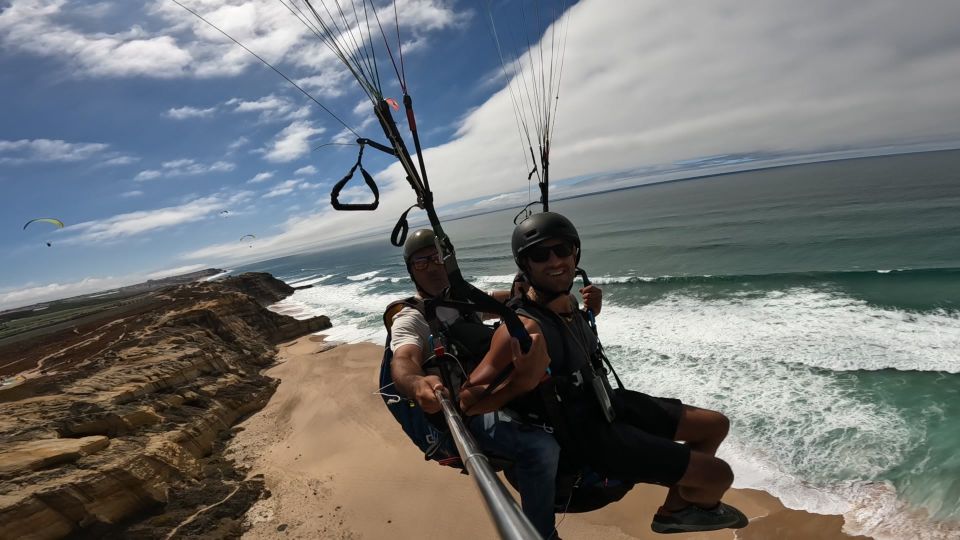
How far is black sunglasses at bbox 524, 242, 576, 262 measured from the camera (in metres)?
2.74

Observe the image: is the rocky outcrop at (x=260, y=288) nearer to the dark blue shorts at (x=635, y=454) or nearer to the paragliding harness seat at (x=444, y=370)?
the paragliding harness seat at (x=444, y=370)

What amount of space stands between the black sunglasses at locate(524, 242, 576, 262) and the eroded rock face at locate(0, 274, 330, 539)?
25.3 ft

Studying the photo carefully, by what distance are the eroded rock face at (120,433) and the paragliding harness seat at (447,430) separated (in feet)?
20.9

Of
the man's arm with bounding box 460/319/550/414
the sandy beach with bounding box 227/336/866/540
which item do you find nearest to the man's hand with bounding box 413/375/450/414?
the man's arm with bounding box 460/319/550/414

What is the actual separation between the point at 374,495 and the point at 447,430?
695cm

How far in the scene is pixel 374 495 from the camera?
821 centimetres

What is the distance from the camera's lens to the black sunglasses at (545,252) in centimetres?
274

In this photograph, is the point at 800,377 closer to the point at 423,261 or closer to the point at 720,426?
the point at 720,426

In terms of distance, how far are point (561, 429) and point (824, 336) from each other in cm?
1529

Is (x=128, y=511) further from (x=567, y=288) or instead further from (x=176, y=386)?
(x=567, y=288)

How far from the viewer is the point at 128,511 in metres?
6.55

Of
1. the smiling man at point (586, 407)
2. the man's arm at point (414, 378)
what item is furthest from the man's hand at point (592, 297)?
the man's arm at point (414, 378)

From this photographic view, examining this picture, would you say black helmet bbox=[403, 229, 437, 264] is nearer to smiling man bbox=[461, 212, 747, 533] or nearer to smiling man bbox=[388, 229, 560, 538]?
smiling man bbox=[388, 229, 560, 538]

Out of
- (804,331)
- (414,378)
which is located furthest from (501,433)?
(804,331)
